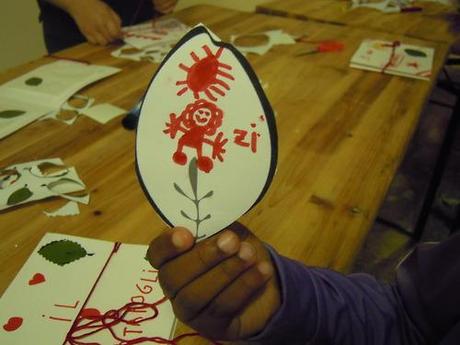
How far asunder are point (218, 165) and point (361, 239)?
A: 32cm

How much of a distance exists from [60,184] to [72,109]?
1.06 feet

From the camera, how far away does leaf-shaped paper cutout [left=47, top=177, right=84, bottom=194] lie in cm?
74

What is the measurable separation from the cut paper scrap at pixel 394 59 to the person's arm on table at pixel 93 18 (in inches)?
31.5

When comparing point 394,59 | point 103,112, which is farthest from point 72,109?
point 394,59

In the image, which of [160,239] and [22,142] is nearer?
[160,239]

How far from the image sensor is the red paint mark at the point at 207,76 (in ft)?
1.48

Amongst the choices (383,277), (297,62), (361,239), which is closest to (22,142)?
(361,239)

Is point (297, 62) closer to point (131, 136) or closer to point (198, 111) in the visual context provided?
point (131, 136)

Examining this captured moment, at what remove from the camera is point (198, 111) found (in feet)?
1.51

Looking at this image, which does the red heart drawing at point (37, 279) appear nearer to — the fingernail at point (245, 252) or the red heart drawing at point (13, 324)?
the red heart drawing at point (13, 324)

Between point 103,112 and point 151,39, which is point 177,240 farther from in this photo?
point 151,39

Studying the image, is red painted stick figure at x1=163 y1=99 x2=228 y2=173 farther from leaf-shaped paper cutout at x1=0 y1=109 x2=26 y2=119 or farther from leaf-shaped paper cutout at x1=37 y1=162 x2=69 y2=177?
leaf-shaped paper cutout at x1=0 y1=109 x2=26 y2=119

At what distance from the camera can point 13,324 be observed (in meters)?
0.53

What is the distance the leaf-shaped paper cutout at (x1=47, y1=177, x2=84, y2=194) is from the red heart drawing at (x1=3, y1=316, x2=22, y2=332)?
0.26 metres
